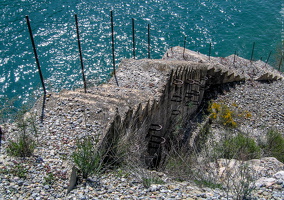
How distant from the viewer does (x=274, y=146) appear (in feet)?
44.3

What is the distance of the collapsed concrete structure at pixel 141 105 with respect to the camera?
777cm

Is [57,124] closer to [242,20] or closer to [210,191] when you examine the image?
[210,191]

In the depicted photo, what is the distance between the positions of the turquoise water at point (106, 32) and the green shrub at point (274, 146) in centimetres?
1210

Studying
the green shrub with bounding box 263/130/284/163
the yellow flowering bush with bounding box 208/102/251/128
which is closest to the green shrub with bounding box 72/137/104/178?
the green shrub with bounding box 263/130/284/163

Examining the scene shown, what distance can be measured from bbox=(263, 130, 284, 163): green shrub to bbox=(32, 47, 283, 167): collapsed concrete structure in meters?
3.41

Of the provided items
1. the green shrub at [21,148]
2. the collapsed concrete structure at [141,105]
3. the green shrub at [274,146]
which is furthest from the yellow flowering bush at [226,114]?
the green shrub at [21,148]

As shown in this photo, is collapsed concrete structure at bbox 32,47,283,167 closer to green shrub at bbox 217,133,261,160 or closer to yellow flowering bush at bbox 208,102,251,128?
yellow flowering bush at bbox 208,102,251,128

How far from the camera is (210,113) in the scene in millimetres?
18000

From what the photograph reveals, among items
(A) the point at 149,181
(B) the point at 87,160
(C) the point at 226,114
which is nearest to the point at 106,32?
(C) the point at 226,114

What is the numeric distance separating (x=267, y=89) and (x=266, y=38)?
46.3 feet

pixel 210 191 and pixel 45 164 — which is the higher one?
pixel 45 164

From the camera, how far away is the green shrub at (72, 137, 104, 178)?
20.5 ft

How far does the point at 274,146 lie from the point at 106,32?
19923mm

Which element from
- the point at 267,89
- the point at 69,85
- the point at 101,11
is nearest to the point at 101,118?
the point at 69,85
